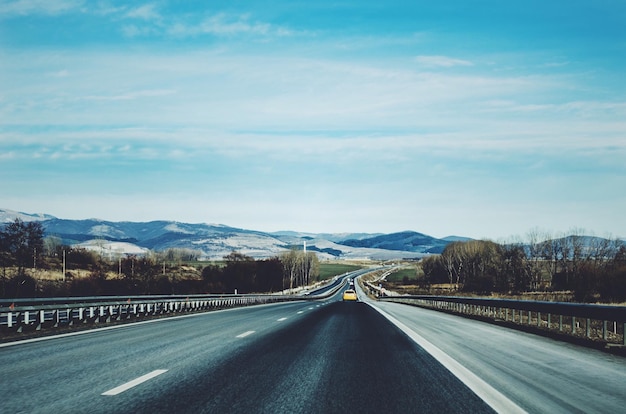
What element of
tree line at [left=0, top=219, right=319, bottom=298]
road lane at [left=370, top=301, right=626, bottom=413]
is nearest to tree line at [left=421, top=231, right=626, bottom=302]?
tree line at [left=0, top=219, right=319, bottom=298]

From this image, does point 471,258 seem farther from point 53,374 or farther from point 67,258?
point 53,374

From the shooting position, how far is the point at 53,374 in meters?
8.88

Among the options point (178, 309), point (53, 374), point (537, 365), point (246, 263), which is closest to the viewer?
point (53, 374)

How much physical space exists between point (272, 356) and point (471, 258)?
156785mm

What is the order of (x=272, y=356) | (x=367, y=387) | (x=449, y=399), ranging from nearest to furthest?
(x=449, y=399) < (x=367, y=387) < (x=272, y=356)

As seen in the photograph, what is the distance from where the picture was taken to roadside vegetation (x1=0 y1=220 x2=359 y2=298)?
2613 inches

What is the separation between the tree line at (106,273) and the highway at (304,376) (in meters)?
44.4

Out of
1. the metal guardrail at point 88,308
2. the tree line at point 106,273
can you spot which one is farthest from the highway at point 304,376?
the tree line at point 106,273

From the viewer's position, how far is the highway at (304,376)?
22.1 feet

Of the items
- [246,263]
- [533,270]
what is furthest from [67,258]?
[533,270]

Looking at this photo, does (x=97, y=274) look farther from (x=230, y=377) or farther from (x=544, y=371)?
(x=544, y=371)

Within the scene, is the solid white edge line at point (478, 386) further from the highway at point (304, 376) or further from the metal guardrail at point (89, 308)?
the metal guardrail at point (89, 308)

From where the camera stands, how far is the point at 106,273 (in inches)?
4119

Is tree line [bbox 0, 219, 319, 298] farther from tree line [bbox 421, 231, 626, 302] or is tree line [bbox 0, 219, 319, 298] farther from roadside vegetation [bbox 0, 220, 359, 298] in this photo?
tree line [bbox 421, 231, 626, 302]
